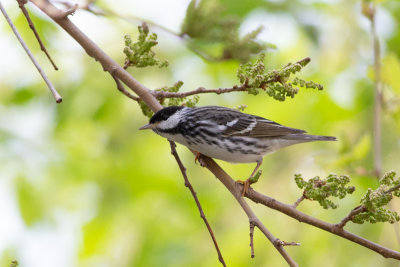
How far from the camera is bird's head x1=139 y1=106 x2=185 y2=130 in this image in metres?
2.87

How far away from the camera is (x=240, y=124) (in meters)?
3.55

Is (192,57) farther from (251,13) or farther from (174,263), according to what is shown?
(174,263)

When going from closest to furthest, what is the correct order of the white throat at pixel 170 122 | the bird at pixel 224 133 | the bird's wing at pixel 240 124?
the white throat at pixel 170 122, the bird at pixel 224 133, the bird's wing at pixel 240 124

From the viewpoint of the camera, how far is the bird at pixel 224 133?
3158 millimetres

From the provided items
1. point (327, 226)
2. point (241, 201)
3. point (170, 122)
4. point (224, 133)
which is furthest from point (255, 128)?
point (327, 226)

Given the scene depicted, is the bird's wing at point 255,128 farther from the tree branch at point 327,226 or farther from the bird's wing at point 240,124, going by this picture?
the tree branch at point 327,226

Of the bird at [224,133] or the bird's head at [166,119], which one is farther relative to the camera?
the bird at [224,133]

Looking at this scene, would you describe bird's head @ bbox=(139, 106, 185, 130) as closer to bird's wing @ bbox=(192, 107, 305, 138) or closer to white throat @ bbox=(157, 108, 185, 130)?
white throat @ bbox=(157, 108, 185, 130)

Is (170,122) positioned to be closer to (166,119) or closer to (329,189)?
(166,119)

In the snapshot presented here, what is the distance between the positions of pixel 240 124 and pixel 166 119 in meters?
0.72

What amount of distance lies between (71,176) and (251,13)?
184cm

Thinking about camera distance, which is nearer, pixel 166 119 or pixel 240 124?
pixel 166 119

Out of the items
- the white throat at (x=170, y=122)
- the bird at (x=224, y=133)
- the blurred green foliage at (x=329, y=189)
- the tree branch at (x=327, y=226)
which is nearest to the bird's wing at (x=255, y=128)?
the bird at (x=224, y=133)

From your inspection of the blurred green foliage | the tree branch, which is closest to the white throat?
the tree branch
